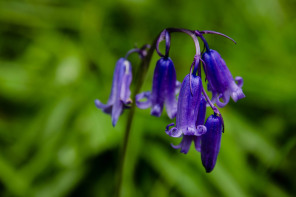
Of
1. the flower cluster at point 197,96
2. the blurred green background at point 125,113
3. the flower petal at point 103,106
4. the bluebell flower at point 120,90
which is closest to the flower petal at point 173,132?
the flower cluster at point 197,96

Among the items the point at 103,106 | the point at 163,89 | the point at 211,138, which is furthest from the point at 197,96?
the point at 103,106

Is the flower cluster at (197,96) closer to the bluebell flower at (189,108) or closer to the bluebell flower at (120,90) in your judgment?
the bluebell flower at (189,108)

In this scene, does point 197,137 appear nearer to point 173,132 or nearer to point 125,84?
point 173,132

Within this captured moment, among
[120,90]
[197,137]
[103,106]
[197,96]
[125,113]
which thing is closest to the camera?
[197,96]

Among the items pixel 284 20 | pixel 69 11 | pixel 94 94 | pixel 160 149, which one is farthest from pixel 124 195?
pixel 284 20

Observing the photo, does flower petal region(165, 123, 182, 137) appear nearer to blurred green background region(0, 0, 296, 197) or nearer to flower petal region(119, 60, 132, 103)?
flower petal region(119, 60, 132, 103)

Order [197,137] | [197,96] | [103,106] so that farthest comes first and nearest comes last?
[103,106]
[197,137]
[197,96]
